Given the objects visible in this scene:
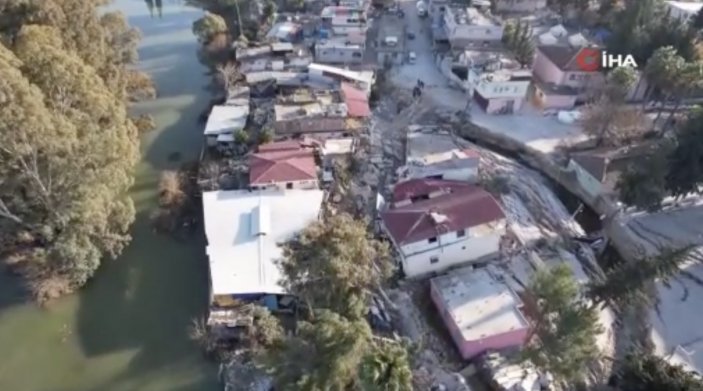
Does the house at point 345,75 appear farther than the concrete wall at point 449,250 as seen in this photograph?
Yes

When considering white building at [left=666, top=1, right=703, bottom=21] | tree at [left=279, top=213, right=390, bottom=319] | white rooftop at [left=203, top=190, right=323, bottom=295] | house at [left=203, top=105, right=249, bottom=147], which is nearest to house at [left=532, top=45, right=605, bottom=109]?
white building at [left=666, top=1, right=703, bottom=21]

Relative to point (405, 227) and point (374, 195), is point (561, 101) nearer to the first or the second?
point (374, 195)

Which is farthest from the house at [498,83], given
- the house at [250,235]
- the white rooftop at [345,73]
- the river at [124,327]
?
the river at [124,327]

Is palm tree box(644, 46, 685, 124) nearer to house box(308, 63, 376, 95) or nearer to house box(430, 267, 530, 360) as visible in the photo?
house box(308, 63, 376, 95)

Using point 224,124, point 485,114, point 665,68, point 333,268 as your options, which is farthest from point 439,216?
point 665,68

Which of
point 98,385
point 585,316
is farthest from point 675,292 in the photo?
point 98,385

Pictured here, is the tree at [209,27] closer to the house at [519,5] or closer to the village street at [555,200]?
the village street at [555,200]
